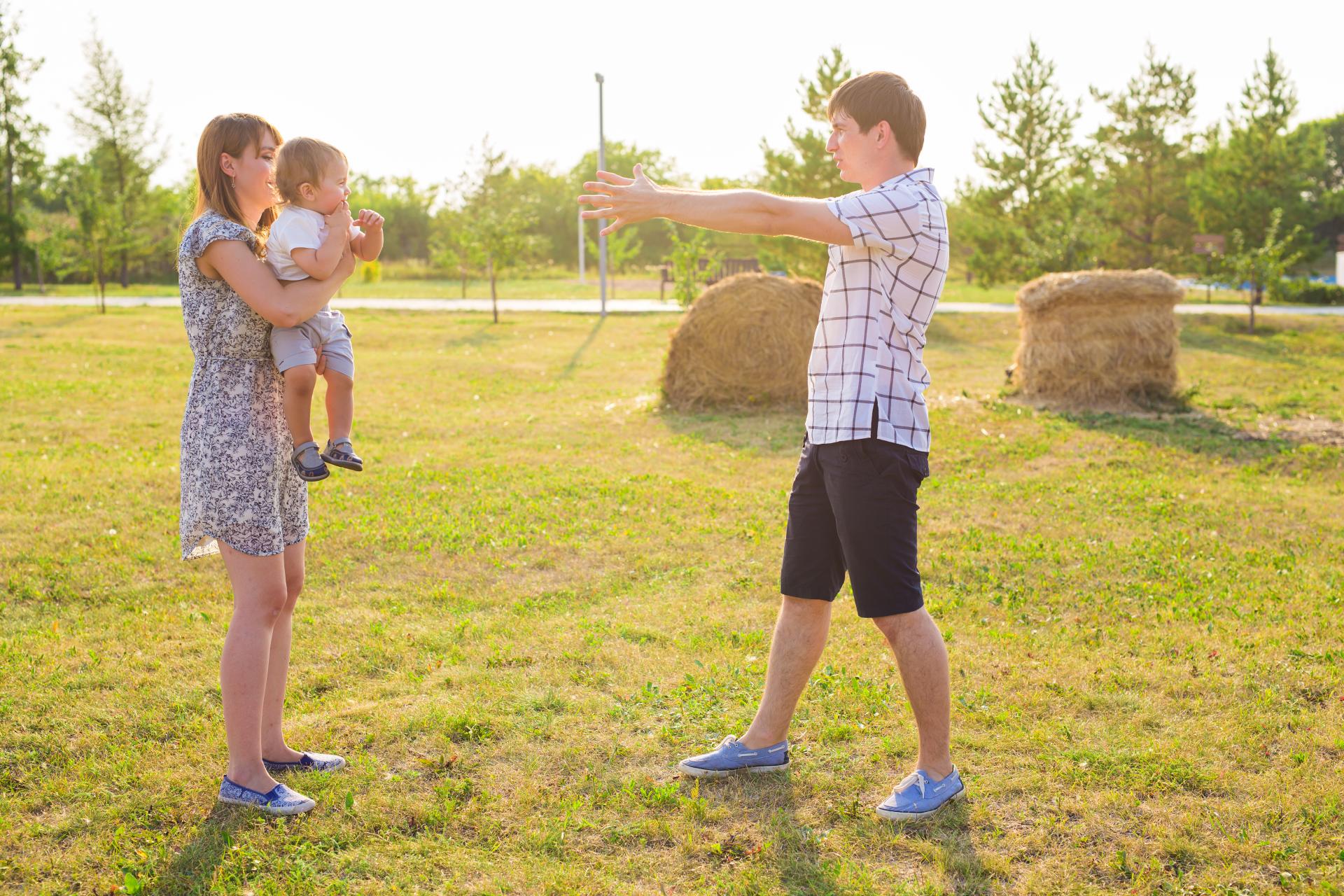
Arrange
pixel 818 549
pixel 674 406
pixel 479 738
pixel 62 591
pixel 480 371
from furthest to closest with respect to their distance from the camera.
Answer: pixel 480 371, pixel 674 406, pixel 62 591, pixel 479 738, pixel 818 549

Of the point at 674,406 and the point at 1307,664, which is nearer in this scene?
the point at 1307,664

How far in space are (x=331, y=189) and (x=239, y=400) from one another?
2.35 ft

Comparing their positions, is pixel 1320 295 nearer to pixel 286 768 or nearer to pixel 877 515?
pixel 877 515

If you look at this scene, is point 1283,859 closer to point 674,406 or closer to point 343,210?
point 343,210

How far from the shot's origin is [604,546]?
662cm

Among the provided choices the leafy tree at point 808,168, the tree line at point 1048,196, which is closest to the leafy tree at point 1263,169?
the tree line at point 1048,196

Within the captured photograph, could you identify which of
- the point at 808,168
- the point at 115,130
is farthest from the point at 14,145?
the point at 808,168

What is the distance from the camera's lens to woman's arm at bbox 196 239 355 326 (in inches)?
120

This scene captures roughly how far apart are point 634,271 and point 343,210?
149 feet

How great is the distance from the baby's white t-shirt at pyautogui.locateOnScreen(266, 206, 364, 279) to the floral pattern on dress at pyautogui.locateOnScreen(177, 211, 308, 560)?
8cm

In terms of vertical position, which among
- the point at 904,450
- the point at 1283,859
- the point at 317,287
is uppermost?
the point at 317,287

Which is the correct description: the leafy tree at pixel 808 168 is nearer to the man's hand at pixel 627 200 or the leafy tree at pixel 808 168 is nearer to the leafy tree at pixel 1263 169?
the leafy tree at pixel 1263 169

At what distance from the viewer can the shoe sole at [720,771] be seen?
365 centimetres

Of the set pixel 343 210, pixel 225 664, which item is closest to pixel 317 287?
pixel 343 210
